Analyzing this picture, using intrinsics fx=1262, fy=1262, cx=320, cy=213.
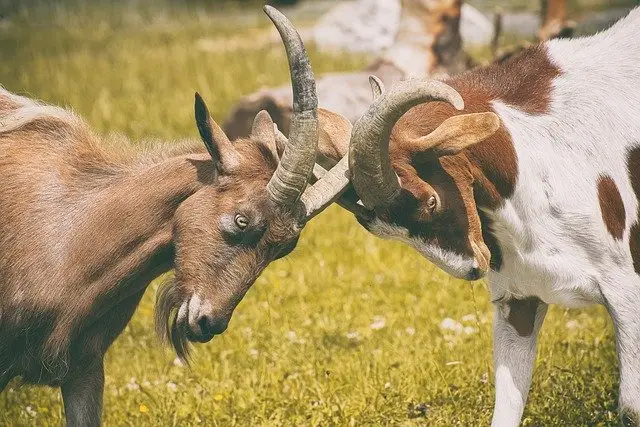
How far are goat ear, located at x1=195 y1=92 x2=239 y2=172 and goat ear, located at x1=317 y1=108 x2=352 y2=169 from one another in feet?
1.40

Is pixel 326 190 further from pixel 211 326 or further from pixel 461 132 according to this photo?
pixel 211 326

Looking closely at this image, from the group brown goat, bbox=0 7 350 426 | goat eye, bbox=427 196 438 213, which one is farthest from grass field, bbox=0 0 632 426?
goat eye, bbox=427 196 438 213

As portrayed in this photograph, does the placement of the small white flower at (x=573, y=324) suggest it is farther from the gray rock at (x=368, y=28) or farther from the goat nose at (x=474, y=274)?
the gray rock at (x=368, y=28)

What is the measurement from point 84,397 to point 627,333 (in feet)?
8.85

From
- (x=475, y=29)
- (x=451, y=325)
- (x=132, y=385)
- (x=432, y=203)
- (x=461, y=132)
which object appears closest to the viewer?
(x=461, y=132)

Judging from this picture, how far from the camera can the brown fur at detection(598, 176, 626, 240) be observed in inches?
240

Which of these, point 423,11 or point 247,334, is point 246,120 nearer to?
point 423,11

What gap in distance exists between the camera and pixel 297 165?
5.67 meters

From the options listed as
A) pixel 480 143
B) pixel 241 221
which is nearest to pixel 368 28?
pixel 480 143

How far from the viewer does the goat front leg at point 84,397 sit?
6320 mm

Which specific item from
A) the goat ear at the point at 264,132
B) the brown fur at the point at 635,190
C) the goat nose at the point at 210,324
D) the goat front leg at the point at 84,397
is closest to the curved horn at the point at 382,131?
the goat ear at the point at 264,132

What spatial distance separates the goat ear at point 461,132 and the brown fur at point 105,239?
72 centimetres

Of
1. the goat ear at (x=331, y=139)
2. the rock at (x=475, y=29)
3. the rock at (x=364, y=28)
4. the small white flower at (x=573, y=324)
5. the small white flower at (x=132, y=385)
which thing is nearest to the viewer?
the goat ear at (x=331, y=139)

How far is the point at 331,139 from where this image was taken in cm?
604
